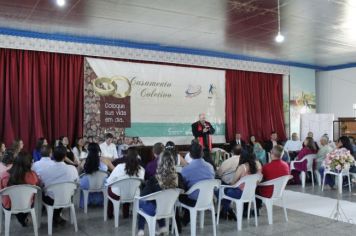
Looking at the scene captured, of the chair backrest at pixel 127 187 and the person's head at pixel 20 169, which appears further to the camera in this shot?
the chair backrest at pixel 127 187

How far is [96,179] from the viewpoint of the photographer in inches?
205

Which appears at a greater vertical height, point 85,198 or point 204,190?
point 204,190

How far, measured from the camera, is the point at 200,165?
438 cm

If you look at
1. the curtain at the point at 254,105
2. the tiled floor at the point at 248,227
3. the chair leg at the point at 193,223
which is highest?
the curtain at the point at 254,105

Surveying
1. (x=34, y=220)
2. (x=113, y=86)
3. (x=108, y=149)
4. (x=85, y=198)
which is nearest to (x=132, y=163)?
(x=85, y=198)

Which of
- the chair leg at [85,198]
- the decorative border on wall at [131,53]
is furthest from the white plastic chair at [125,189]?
the decorative border on wall at [131,53]

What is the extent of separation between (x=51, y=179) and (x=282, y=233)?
289 centimetres

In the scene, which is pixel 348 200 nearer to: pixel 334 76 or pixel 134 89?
pixel 134 89

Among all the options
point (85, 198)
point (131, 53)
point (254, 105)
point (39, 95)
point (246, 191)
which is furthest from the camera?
point (254, 105)

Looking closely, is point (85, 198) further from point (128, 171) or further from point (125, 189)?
point (128, 171)

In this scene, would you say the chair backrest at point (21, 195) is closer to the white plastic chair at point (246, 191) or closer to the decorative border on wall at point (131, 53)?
the white plastic chair at point (246, 191)

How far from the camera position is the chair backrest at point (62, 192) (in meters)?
4.28

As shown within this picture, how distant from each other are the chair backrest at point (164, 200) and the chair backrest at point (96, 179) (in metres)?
1.63

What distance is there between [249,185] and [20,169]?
9.05 feet
